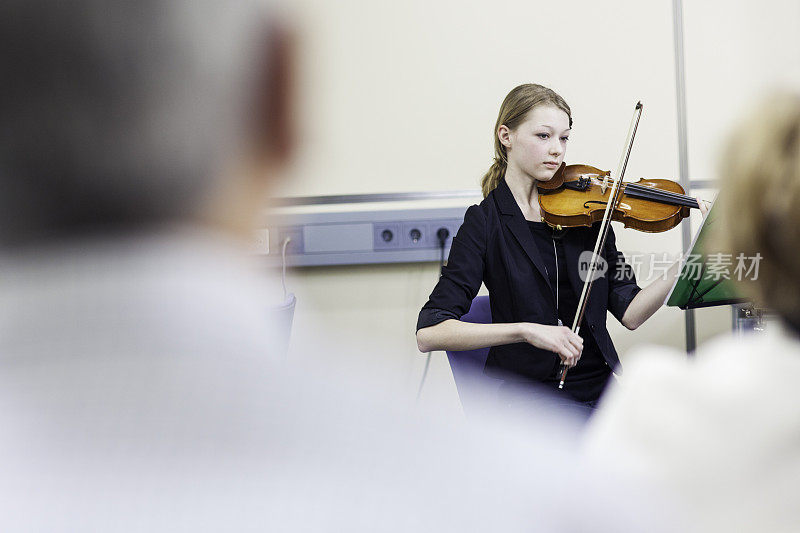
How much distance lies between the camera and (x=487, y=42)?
1.85 meters

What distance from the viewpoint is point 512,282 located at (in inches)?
53.1

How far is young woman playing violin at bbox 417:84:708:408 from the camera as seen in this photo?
4.31 ft

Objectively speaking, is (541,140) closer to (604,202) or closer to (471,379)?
(604,202)

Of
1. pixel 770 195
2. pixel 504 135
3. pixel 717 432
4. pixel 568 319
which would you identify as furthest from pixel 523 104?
pixel 717 432

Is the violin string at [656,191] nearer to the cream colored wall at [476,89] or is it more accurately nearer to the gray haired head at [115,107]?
the cream colored wall at [476,89]

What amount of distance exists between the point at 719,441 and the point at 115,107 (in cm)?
30

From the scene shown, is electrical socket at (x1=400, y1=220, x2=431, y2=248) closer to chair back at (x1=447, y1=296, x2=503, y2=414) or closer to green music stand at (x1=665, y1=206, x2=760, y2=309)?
chair back at (x1=447, y1=296, x2=503, y2=414)

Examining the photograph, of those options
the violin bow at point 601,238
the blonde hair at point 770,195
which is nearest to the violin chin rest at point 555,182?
the violin bow at point 601,238

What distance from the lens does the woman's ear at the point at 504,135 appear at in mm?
1410

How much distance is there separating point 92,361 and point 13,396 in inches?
1.4

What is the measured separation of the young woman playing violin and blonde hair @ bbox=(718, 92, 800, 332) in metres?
0.84

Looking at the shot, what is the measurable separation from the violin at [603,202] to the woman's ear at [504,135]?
11cm

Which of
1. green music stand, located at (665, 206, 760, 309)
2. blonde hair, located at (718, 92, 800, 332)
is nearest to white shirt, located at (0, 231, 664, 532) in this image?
blonde hair, located at (718, 92, 800, 332)

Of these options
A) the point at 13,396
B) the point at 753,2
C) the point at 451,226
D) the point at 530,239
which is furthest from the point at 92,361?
the point at 753,2
